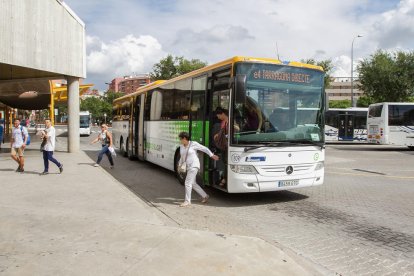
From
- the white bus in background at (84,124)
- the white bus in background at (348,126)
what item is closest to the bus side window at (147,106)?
the white bus in background at (348,126)

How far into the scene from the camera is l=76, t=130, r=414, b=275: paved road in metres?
5.24

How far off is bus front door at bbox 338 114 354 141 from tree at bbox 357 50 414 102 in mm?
8853

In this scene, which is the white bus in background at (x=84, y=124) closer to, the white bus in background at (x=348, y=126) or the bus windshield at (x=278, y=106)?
the white bus in background at (x=348, y=126)

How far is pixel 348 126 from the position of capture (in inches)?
1249

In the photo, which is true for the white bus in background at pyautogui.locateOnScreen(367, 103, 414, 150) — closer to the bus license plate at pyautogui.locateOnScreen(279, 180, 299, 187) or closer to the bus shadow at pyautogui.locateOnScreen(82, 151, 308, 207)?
the bus shadow at pyautogui.locateOnScreen(82, 151, 308, 207)

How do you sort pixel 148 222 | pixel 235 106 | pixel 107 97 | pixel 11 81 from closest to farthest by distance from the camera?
pixel 148 222 < pixel 235 106 < pixel 11 81 < pixel 107 97

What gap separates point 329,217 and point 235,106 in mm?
2700

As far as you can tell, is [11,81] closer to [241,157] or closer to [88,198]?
[88,198]

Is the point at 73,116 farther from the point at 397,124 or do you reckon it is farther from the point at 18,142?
the point at 397,124

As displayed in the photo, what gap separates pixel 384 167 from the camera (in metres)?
15.7

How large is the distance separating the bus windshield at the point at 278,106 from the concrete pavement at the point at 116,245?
252 cm

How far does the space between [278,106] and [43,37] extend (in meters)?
13.7

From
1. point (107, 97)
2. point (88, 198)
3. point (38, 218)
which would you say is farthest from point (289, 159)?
point (107, 97)

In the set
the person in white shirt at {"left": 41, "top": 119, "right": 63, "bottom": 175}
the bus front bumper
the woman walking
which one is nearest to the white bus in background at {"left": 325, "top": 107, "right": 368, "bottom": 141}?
the woman walking
